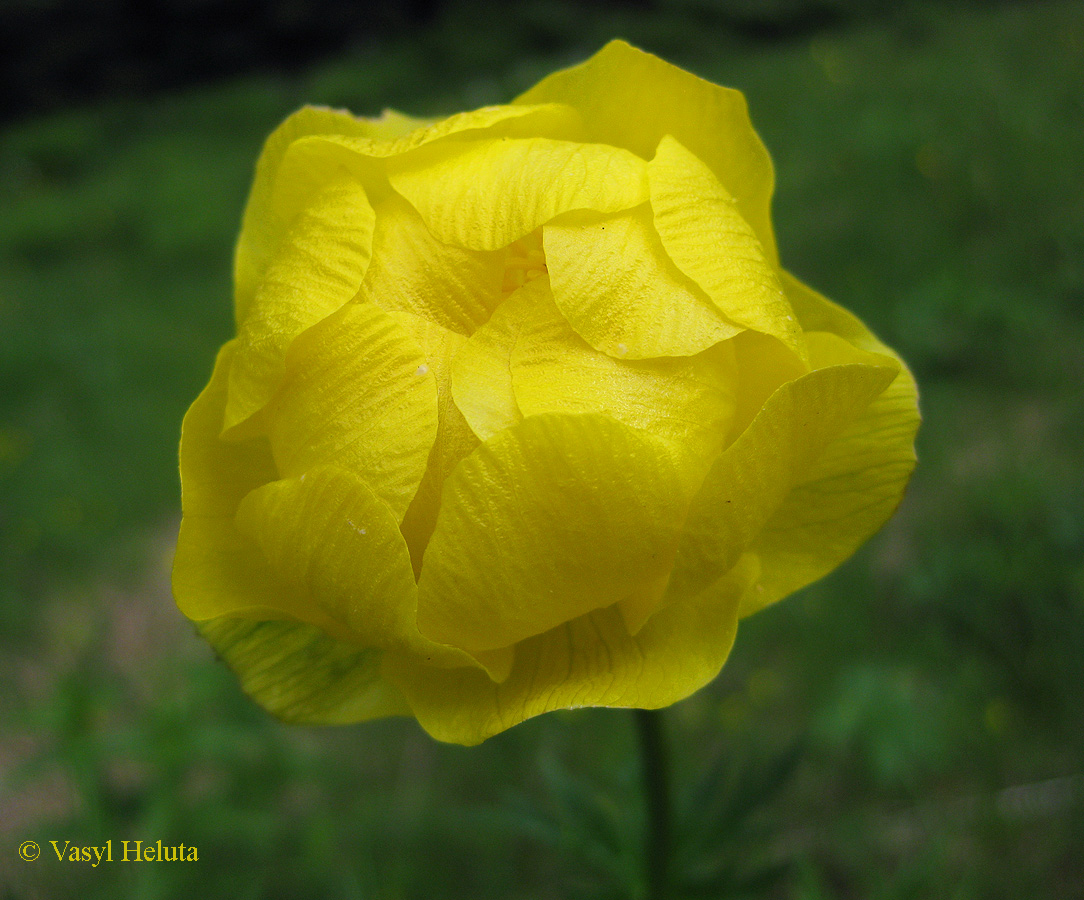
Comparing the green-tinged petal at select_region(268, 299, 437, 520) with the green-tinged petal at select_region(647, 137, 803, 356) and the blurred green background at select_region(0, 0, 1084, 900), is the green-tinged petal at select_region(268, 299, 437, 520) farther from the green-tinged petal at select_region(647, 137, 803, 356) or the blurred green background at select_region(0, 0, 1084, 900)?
the blurred green background at select_region(0, 0, 1084, 900)

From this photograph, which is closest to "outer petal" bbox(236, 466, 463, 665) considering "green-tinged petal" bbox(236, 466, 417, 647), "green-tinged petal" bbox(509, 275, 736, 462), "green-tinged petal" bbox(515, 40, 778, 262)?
"green-tinged petal" bbox(236, 466, 417, 647)

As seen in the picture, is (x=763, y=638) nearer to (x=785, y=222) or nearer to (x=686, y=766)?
(x=686, y=766)

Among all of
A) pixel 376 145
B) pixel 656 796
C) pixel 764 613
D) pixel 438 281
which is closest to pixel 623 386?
pixel 438 281

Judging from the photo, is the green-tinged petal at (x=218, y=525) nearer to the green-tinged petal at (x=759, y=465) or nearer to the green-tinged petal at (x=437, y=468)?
the green-tinged petal at (x=437, y=468)

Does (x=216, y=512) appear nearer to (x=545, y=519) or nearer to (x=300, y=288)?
(x=300, y=288)

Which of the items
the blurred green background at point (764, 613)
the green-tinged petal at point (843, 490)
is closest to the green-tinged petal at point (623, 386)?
the green-tinged petal at point (843, 490)
